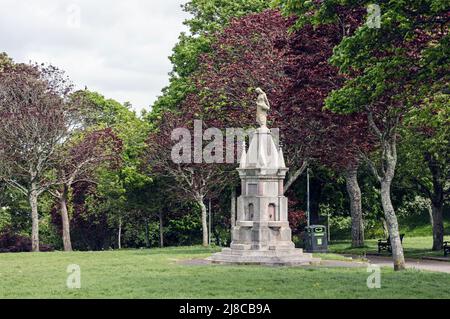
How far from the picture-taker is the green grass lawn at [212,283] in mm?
16922

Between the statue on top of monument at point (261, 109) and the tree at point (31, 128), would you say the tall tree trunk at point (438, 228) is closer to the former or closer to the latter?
the statue on top of monument at point (261, 109)

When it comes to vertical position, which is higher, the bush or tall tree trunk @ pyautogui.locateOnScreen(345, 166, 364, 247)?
tall tree trunk @ pyautogui.locateOnScreen(345, 166, 364, 247)

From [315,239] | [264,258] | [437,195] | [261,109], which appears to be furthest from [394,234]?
[437,195]

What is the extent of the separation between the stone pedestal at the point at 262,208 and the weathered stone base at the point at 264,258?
0.14ft

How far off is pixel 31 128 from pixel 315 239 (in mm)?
17380

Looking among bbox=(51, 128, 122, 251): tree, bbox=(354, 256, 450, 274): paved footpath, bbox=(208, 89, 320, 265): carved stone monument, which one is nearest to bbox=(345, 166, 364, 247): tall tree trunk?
bbox=(354, 256, 450, 274): paved footpath

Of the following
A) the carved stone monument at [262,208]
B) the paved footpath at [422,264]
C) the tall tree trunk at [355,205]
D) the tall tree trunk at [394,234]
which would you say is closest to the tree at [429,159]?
the tall tree trunk at [355,205]

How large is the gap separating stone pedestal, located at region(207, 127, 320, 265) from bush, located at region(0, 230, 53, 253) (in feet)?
80.2

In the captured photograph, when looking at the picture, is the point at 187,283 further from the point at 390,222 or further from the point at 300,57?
the point at 300,57

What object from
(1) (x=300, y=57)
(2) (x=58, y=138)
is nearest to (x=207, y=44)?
(2) (x=58, y=138)

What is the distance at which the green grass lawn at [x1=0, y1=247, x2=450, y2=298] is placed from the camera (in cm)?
1692

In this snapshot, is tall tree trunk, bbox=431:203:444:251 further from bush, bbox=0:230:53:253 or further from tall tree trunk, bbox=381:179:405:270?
bush, bbox=0:230:53:253

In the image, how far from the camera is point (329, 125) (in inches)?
1282

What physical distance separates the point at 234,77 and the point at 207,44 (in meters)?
7.52
